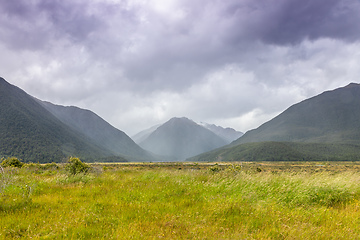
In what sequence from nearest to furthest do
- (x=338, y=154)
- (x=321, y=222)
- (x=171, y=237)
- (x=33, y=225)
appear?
(x=171, y=237), (x=33, y=225), (x=321, y=222), (x=338, y=154)

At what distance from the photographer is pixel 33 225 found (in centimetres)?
510

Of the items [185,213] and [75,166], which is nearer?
[185,213]

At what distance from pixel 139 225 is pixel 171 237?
3.40ft

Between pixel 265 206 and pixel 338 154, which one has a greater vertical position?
pixel 265 206

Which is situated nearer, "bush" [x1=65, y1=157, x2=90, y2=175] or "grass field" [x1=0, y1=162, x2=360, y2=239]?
"grass field" [x1=0, y1=162, x2=360, y2=239]

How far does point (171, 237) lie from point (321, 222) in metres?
4.76

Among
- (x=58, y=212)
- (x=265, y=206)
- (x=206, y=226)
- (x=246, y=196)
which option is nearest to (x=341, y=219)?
(x=265, y=206)

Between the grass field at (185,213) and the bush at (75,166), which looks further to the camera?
the bush at (75,166)

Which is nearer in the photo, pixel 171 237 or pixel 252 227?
pixel 171 237

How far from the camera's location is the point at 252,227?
536 centimetres

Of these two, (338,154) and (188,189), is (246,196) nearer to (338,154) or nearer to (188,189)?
(188,189)

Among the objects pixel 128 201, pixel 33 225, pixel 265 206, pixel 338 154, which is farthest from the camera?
pixel 338 154

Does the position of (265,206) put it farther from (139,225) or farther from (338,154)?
(338,154)

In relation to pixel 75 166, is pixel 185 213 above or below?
below
